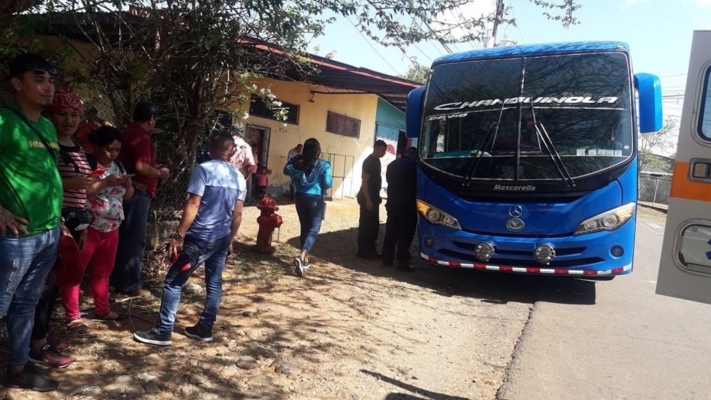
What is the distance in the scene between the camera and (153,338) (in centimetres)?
373

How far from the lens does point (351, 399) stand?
3.34 meters

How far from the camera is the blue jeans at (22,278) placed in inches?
103

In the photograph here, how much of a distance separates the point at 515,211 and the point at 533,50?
2059 mm

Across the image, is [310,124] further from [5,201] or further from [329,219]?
[5,201]

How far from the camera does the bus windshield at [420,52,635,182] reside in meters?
5.89

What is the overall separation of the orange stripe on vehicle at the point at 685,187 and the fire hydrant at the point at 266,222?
494cm

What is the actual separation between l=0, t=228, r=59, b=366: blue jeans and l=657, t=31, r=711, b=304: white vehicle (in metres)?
3.42

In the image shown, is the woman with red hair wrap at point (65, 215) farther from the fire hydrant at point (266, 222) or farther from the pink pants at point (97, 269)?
the fire hydrant at point (266, 222)

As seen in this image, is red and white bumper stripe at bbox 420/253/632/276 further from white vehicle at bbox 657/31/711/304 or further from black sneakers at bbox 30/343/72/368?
black sneakers at bbox 30/343/72/368

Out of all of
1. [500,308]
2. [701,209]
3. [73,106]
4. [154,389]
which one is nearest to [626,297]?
[500,308]

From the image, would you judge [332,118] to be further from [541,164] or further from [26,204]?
[26,204]

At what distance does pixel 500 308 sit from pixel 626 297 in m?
2.17

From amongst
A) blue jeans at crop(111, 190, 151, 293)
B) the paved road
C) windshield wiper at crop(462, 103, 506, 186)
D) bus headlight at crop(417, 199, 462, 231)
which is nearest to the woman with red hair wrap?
blue jeans at crop(111, 190, 151, 293)

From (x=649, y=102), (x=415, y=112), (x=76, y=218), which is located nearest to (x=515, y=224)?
(x=649, y=102)
